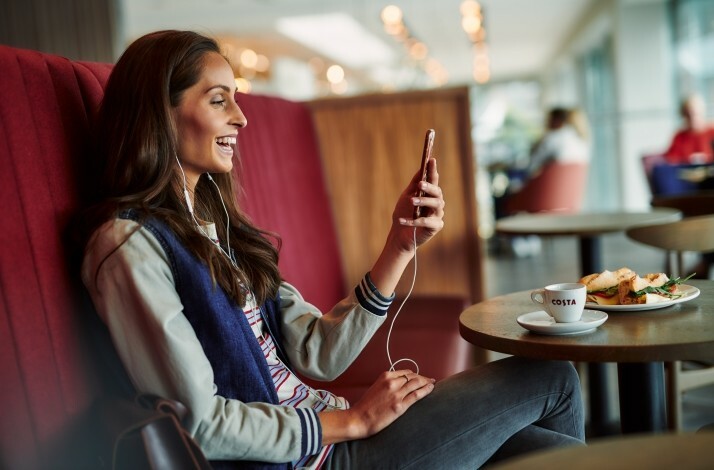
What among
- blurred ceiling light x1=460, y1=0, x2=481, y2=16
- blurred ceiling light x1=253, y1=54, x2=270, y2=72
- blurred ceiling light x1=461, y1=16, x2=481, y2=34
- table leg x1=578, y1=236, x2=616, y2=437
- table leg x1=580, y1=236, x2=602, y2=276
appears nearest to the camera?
table leg x1=578, y1=236, x2=616, y2=437

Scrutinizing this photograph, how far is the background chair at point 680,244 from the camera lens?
201 centimetres

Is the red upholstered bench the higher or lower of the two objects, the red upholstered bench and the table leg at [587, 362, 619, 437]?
the higher

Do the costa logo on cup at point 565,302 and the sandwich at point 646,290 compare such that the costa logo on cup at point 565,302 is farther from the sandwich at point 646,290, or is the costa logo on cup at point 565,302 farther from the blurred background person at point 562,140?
the blurred background person at point 562,140

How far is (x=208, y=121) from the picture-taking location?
4.26ft

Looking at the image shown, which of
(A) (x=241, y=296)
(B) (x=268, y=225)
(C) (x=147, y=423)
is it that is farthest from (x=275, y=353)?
(B) (x=268, y=225)

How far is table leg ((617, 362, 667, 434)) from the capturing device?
1.40 m

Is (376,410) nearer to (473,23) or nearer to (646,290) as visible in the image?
(646,290)

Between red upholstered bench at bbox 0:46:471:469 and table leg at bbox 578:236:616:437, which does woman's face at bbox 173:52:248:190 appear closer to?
red upholstered bench at bbox 0:46:471:469

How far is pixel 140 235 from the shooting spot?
1.12 m

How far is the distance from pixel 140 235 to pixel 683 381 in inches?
62.2

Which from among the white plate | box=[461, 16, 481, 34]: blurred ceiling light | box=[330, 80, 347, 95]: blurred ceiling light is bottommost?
the white plate

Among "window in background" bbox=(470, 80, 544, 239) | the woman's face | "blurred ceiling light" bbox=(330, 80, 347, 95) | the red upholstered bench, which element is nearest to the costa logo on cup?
the woman's face

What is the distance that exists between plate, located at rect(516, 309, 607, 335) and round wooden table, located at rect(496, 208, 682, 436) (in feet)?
4.40

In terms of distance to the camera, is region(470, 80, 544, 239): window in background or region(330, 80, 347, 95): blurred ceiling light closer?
region(470, 80, 544, 239): window in background
